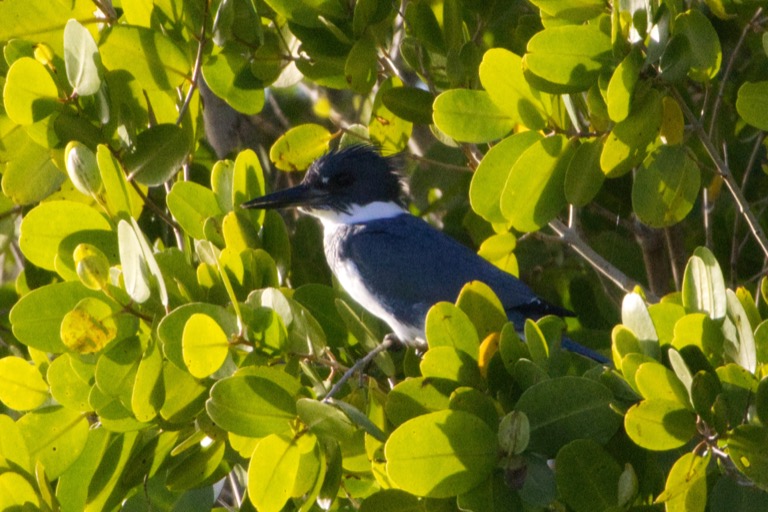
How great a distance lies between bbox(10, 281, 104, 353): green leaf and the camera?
2.48 metres

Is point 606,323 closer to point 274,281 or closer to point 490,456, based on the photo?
point 274,281

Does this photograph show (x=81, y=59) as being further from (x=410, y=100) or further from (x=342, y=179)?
(x=342, y=179)

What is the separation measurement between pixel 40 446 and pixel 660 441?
138cm

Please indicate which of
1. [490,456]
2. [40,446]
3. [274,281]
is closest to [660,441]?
[490,456]

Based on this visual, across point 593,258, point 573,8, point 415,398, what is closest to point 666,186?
point 593,258

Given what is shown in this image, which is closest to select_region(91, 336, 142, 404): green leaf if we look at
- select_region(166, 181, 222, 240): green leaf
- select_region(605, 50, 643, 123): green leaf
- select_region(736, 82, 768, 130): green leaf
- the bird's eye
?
select_region(166, 181, 222, 240): green leaf

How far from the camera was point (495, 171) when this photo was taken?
280cm

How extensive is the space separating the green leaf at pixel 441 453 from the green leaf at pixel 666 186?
97cm

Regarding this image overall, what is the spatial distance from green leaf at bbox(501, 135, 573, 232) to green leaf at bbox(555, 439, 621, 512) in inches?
30.7

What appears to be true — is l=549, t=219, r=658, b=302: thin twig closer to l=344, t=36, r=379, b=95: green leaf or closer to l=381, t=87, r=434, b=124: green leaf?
l=381, t=87, r=434, b=124: green leaf

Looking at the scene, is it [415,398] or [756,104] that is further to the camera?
[756,104]

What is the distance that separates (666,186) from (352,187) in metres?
1.59

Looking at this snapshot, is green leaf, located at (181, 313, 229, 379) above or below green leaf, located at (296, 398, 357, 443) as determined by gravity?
above

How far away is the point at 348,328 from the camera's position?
9.73 feet
